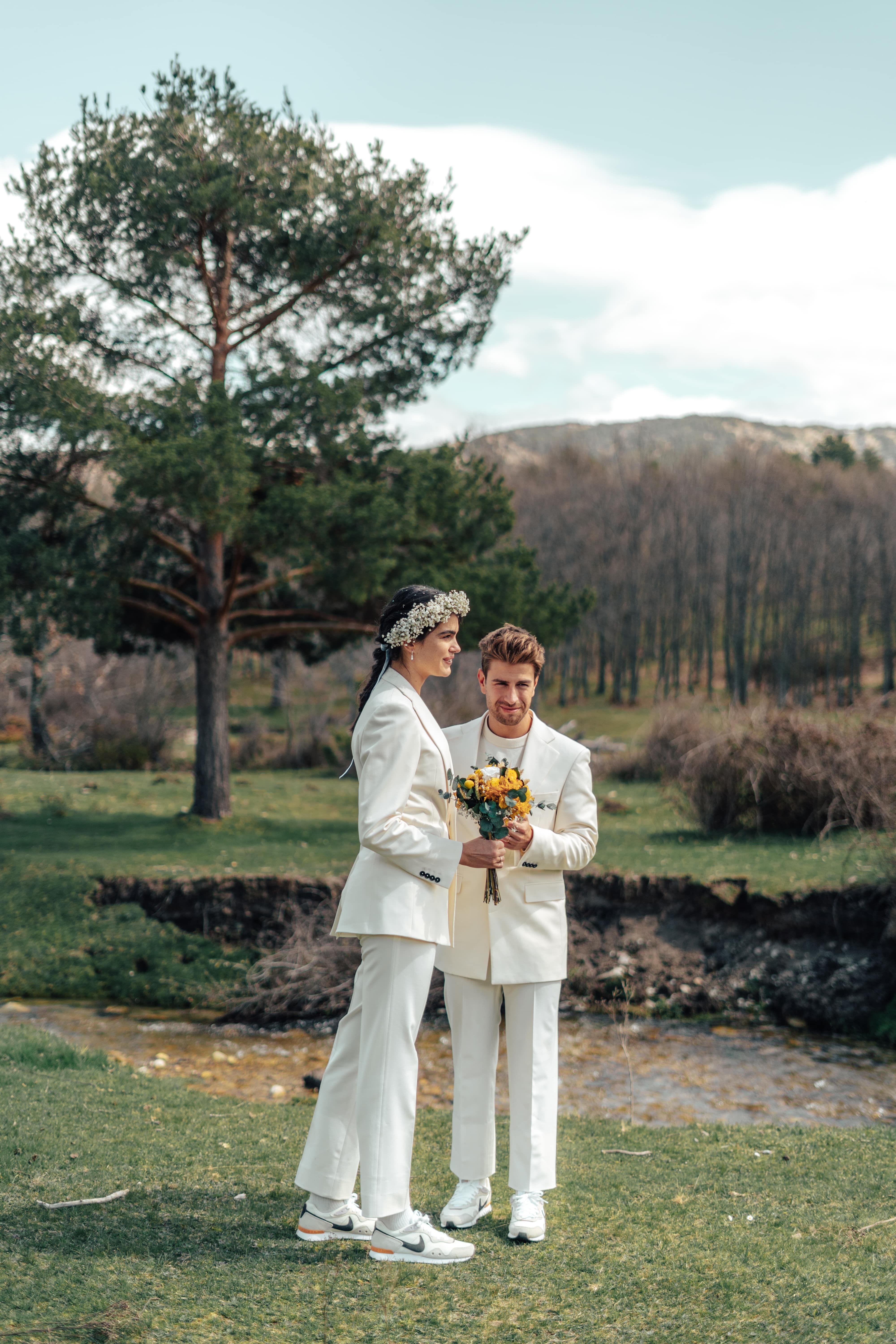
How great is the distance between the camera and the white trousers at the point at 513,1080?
13.4 feet

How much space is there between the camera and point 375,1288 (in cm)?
355

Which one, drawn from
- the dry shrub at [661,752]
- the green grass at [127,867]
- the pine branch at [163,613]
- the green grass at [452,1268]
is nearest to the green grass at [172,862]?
the green grass at [127,867]

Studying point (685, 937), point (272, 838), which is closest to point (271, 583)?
point (272, 838)

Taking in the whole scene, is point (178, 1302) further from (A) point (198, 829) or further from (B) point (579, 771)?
(A) point (198, 829)

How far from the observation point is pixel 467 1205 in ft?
13.5

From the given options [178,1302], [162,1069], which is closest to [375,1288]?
[178,1302]

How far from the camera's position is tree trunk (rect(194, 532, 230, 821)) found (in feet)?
57.7

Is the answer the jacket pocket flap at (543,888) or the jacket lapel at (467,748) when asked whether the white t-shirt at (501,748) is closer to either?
the jacket lapel at (467,748)

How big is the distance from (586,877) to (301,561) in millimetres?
6699

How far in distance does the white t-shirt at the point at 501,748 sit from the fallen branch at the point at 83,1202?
88.7 inches

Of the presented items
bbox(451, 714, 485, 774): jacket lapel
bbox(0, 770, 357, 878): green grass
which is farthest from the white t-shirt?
bbox(0, 770, 357, 878): green grass

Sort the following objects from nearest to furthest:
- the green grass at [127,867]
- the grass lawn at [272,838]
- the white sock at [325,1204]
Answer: the white sock at [325,1204]
the green grass at [127,867]
the grass lawn at [272,838]

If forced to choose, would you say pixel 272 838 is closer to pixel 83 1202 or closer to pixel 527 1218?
pixel 83 1202

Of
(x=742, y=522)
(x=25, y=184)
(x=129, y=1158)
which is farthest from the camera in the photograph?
(x=742, y=522)
